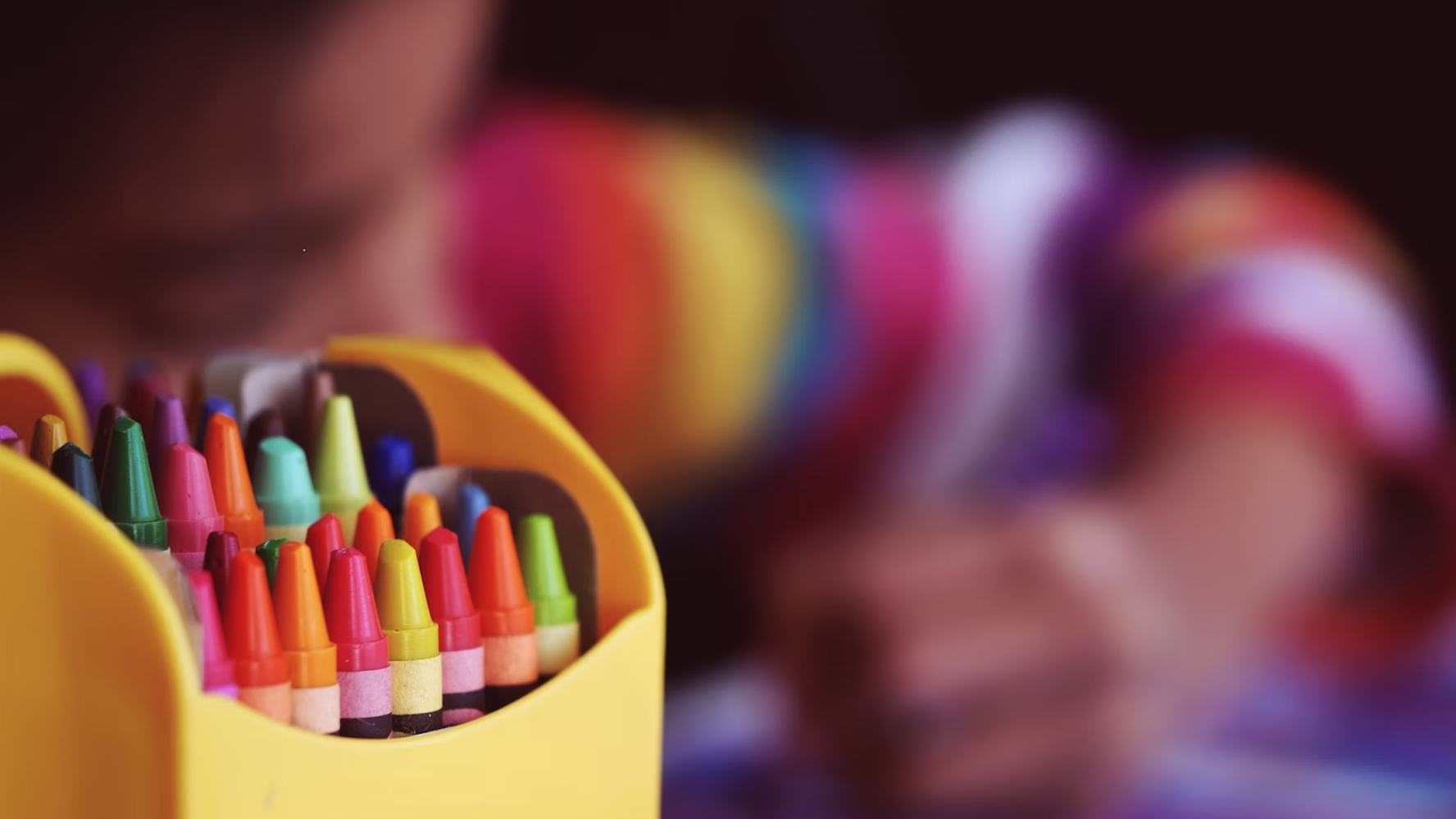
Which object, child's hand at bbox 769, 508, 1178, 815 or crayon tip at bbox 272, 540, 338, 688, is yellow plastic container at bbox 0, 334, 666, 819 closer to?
crayon tip at bbox 272, 540, 338, 688

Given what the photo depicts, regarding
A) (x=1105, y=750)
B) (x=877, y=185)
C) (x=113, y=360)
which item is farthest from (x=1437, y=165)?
(x=113, y=360)

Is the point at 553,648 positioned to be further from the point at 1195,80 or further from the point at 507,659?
the point at 1195,80

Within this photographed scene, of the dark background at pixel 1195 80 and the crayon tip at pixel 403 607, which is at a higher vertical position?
the dark background at pixel 1195 80

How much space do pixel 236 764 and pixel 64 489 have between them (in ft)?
0.11

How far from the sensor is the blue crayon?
0.17 metres

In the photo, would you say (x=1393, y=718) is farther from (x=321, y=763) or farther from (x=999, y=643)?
(x=321, y=763)

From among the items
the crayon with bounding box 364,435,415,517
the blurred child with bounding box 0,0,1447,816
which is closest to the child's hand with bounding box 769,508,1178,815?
the blurred child with bounding box 0,0,1447,816

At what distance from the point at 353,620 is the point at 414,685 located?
0.01 meters

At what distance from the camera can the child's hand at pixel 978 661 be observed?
1.39 feet

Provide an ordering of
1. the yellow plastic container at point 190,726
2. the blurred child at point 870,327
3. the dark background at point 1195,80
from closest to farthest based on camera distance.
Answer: the yellow plastic container at point 190,726
the blurred child at point 870,327
the dark background at point 1195,80

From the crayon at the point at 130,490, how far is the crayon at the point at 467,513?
37 millimetres

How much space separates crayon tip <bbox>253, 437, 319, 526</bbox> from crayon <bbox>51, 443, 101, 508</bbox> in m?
0.02

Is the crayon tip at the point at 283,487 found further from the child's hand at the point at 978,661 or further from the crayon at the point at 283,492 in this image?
the child's hand at the point at 978,661

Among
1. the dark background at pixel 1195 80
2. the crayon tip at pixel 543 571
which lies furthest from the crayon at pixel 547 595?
the dark background at pixel 1195 80
